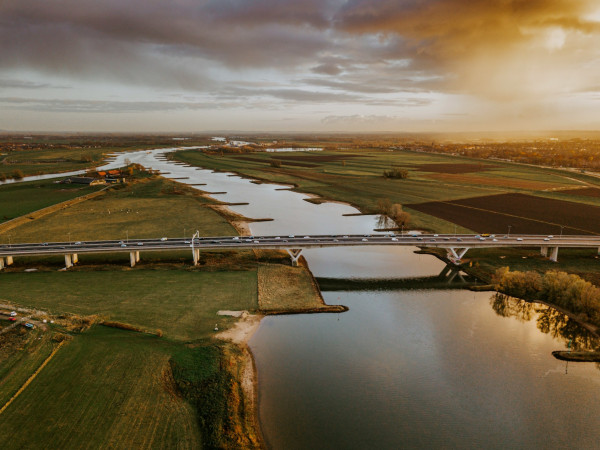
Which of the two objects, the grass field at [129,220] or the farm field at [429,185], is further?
the farm field at [429,185]

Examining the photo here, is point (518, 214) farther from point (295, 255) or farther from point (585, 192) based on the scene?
point (295, 255)

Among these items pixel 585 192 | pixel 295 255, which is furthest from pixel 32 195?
pixel 585 192

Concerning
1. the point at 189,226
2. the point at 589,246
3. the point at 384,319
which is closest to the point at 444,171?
the point at 589,246

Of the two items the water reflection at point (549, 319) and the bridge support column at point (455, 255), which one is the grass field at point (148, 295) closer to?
the water reflection at point (549, 319)

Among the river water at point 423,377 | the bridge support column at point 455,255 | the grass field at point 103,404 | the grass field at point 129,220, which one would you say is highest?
the grass field at point 129,220

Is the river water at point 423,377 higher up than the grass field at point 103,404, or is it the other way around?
the grass field at point 103,404

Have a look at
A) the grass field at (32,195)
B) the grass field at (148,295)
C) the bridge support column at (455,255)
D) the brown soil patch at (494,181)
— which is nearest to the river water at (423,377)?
the grass field at (148,295)

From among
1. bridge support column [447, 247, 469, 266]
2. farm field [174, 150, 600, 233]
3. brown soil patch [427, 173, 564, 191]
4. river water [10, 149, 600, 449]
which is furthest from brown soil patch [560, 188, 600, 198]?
river water [10, 149, 600, 449]
